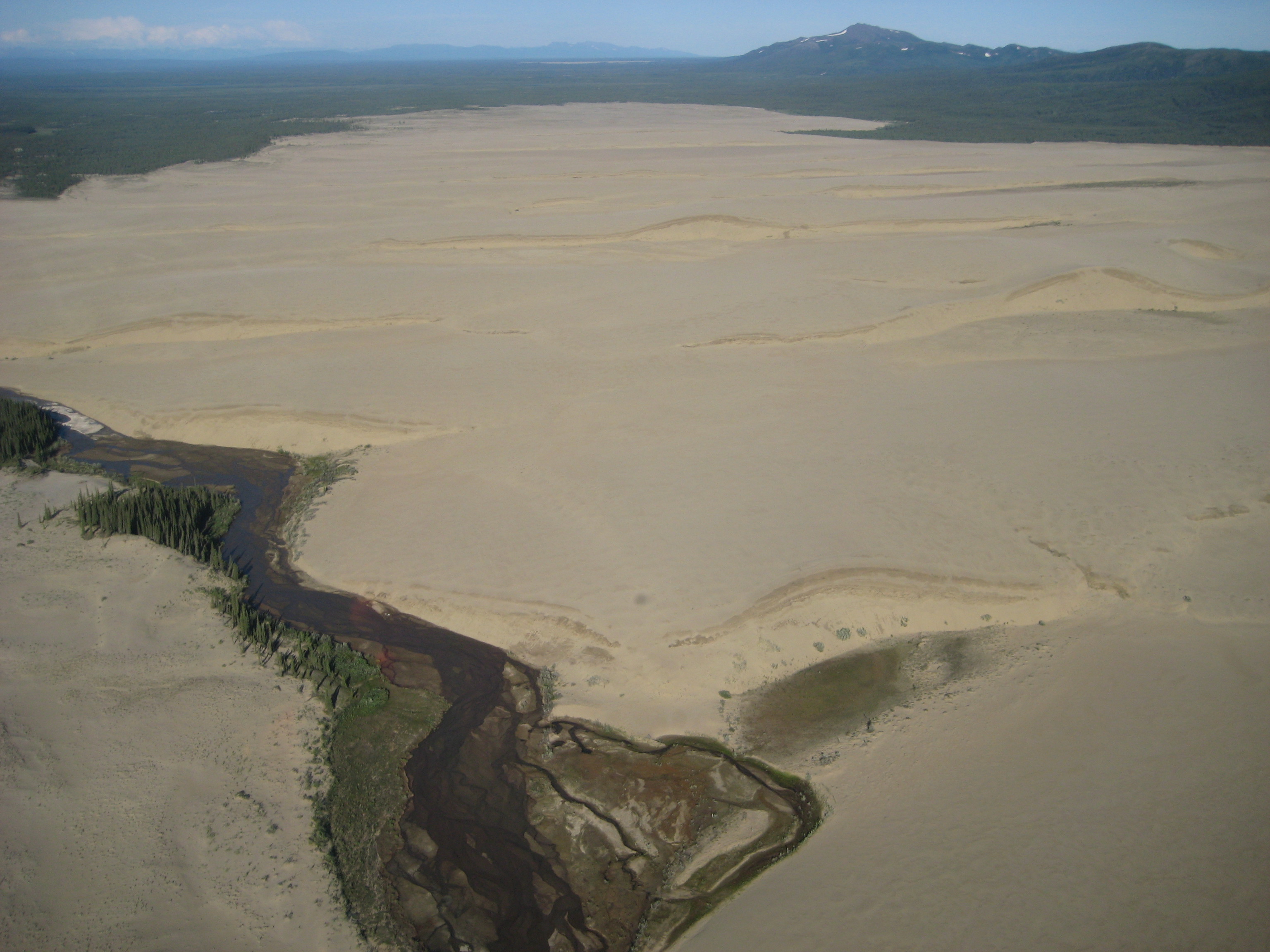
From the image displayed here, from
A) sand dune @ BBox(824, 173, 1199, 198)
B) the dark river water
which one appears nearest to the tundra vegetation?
the dark river water

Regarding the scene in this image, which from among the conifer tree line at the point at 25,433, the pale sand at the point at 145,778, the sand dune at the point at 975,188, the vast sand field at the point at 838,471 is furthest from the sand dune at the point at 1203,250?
the conifer tree line at the point at 25,433

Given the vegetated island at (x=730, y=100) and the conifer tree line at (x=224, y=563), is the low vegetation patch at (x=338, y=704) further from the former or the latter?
the vegetated island at (x=730, y=100)

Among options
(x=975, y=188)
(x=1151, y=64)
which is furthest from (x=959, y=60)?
(x=975, y=188)

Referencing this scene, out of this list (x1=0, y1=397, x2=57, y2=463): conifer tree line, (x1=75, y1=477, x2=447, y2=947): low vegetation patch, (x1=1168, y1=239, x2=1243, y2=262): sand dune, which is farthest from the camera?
(x1=1168, y1=239, x2=1243, y2=262): sand dune

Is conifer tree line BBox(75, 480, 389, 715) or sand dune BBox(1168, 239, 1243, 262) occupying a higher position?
sand dune BBox(1168, 239, 1243, 262)

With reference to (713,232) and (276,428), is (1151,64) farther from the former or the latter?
(276,428)

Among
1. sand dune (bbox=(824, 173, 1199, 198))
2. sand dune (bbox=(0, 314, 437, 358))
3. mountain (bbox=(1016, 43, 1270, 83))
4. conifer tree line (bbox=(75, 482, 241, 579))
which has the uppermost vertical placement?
mountain (bbox=(1016, 43, 1270, 83))

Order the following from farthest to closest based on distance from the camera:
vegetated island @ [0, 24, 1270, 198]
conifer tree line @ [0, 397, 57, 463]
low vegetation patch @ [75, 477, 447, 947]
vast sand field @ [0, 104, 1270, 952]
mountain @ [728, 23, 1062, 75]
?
1. mountain @ [728, 23, 1062, 75]
2. vegetated island @ [0, 24, 1270, 198]
3. conifer tree line @ [0, 397, 57, 463]
4. low vegetation patch @ [75, 477, 447, 947]
5. vast sand field @ [0, 104, 1270, 952]

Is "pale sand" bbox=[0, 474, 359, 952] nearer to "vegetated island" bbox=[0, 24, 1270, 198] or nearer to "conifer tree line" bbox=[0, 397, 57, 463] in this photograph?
"conifer tree line" bbox=[0, 397, 57, 463]

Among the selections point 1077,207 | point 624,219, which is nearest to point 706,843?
point 624,219
